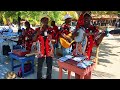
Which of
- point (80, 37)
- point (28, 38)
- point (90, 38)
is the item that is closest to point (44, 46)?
point (80, 37)

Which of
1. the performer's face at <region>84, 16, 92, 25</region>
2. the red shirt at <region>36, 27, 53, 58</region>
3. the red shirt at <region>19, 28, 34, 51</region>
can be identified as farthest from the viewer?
the red shirt at <region>19, 28, 34, 51</region>

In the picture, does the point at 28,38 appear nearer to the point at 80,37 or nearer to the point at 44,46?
the point at 44,46

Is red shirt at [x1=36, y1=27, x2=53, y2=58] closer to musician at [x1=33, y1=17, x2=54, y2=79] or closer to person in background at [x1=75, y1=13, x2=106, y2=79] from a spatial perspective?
musician at [x1=33, y1=17, x2=54, y2=79]

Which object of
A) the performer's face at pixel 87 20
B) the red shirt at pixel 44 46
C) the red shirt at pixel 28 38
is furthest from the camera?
the red shirt at pixel 28 38

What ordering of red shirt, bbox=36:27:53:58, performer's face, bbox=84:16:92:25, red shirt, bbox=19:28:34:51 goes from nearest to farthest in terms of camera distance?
performer's face, bbox=84:16:92:25
red shirt, bbox=36:27:53:58
red shirt, bbox=19:28:34:51

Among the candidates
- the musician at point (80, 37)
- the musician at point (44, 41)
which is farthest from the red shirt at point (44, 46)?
the musician at point (80, 37)

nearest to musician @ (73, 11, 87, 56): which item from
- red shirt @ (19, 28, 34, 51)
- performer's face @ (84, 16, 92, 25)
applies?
performer's face @ (84, 16, 92, 25)

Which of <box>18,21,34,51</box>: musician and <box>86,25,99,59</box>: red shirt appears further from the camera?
<box>18,21,34,51</box>: musician

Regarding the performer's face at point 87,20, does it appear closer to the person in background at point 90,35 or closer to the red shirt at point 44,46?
the person in background at point 90,35
